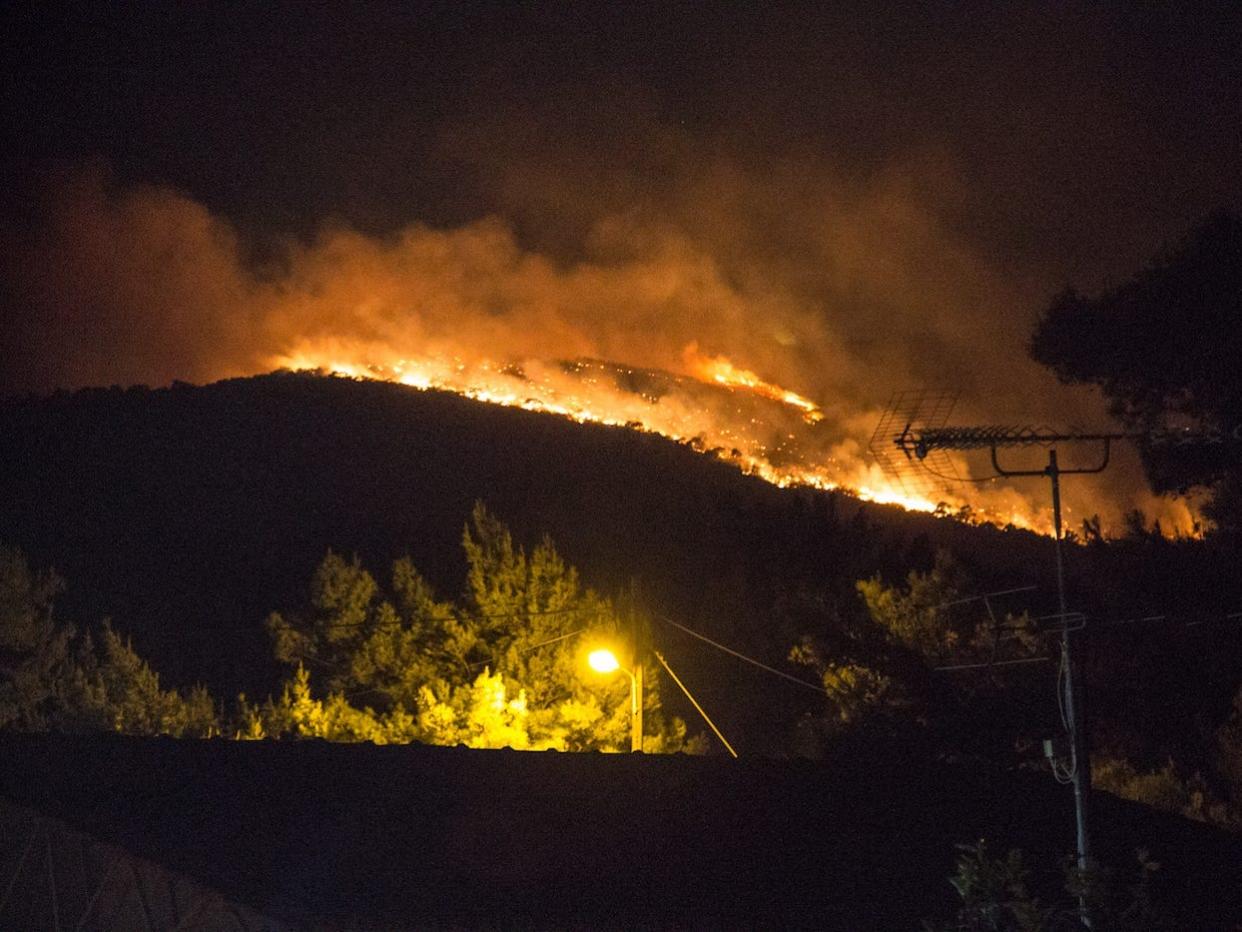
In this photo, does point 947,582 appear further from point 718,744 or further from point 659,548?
point 659,548

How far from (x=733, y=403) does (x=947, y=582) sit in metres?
74.3

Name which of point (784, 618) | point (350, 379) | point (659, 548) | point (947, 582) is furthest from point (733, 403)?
Result: point (947, 582)

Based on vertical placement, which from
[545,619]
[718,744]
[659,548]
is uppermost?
[659,548]

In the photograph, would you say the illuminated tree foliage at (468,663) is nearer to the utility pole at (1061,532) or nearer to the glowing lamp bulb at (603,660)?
the glowing lamp bulb at (603,660)

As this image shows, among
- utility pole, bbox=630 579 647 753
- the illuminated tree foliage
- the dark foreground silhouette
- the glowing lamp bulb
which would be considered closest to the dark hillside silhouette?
utility pole, bbox=630 579 647 753

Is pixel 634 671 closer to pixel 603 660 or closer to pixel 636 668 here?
pixel 636 668

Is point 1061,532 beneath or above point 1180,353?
beneath

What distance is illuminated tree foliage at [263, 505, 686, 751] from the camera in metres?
26.2

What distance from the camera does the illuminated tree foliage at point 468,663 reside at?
85.8 ft

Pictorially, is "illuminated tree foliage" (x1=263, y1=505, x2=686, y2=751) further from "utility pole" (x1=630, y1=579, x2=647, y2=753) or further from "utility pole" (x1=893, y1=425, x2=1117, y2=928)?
"utility pole" (x1=893, y1=425, x2=1117, y2=928)

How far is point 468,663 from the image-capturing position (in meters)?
31.1

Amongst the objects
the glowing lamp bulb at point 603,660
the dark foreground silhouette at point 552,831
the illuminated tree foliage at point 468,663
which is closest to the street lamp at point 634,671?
the glowing lamp bulb at point 603,660

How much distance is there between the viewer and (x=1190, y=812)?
958 inches

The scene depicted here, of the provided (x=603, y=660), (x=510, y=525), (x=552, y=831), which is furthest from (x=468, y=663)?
(x=510, y=525)
